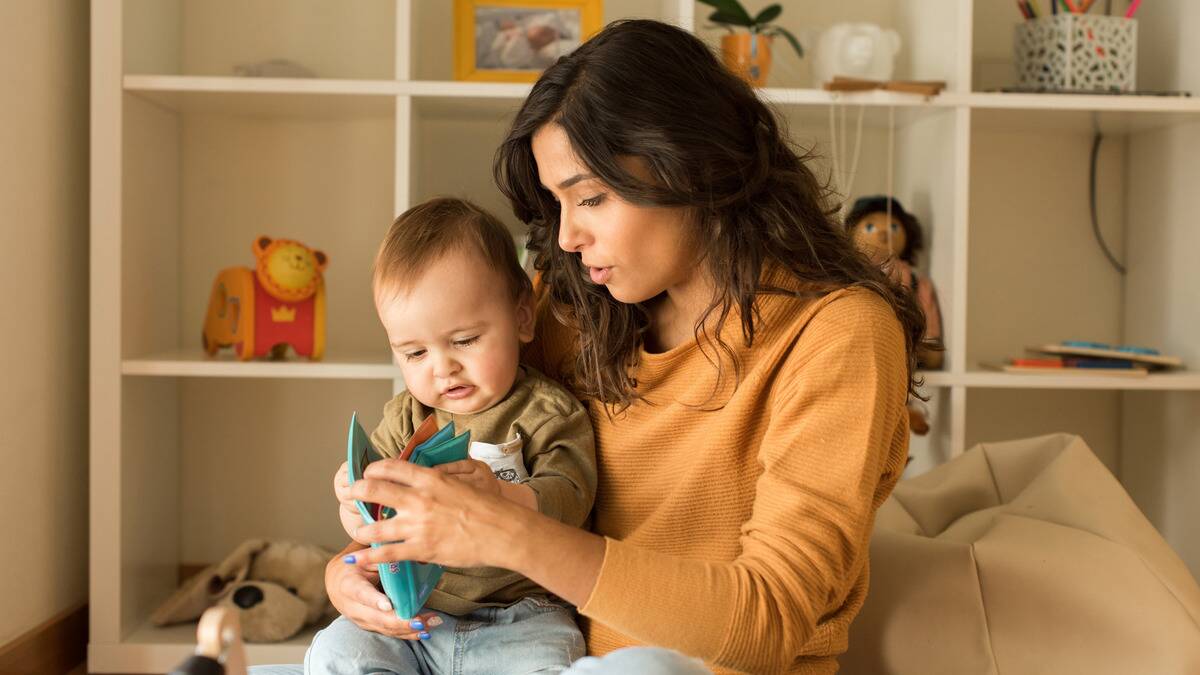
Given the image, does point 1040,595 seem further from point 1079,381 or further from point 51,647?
point 51,647

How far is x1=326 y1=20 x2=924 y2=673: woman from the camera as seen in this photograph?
3.41 feet

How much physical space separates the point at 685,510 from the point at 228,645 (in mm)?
616

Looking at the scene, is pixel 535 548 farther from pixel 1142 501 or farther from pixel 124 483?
pixel 1142 501

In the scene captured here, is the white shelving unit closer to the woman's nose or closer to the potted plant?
the potted plant

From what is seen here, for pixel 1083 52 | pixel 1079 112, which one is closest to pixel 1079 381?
pixel 1079 112

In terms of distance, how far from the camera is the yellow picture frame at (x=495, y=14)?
2219 mm

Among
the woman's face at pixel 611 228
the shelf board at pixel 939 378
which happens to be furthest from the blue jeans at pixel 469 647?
the shelf board at pixel 939 378

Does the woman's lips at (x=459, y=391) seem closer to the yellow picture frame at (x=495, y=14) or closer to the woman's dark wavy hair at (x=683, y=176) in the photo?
the woman's dark wavy hair at (x=683, y=176)

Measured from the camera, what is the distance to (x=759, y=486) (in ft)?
3.74

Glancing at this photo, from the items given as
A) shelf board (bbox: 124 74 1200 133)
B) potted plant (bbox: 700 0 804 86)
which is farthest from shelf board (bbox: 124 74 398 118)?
potted plant (bbox: 700 0 804 86)

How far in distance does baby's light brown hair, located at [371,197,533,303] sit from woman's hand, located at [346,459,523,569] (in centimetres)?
34

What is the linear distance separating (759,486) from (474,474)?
28cm

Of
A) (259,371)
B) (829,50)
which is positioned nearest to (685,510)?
(259,371)

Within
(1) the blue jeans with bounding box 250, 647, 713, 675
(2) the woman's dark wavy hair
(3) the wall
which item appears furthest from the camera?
(3) the wall
